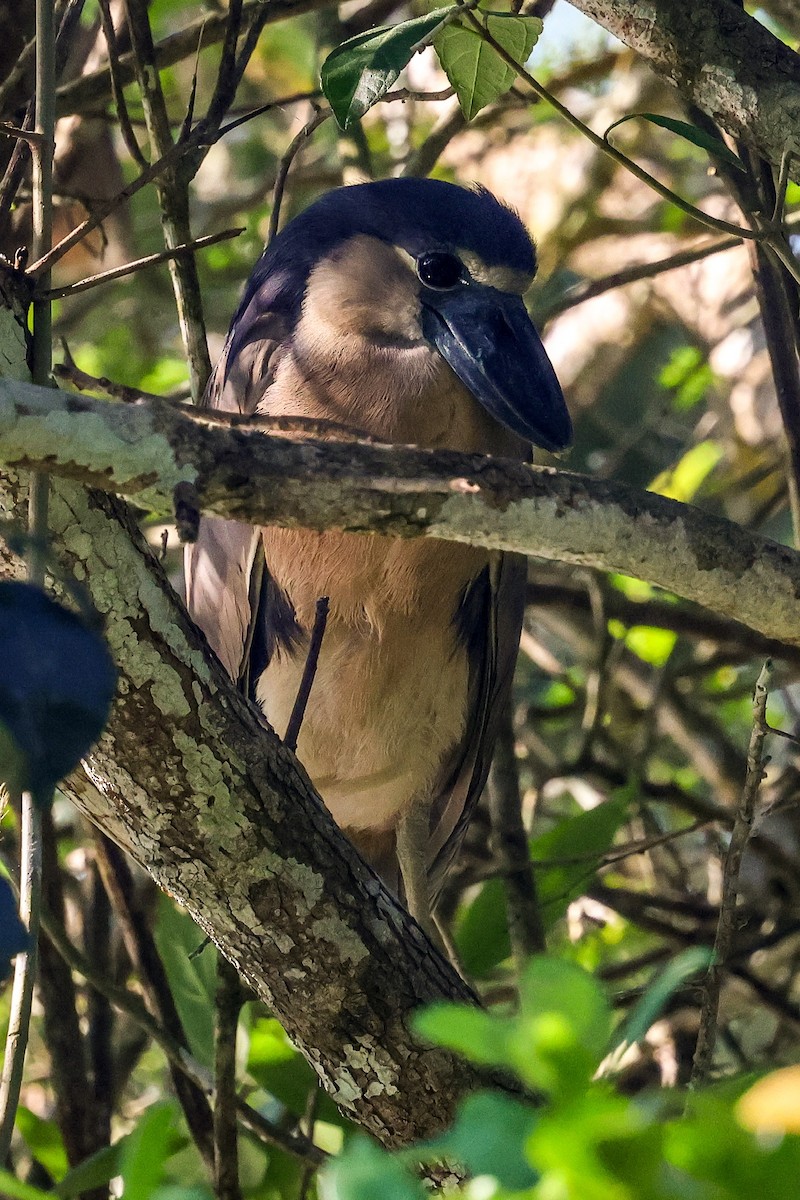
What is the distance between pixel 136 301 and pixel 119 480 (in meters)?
2.51

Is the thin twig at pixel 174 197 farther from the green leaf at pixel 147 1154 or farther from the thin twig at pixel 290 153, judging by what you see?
the green leaf at pixel 147 1154

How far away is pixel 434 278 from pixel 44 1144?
4.81 feet

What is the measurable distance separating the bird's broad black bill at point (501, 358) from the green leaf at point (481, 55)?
37 cm

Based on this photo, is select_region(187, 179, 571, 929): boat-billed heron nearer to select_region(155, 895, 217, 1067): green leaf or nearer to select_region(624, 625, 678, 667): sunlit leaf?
select_region(155, 895, 217, 1067): green leaf

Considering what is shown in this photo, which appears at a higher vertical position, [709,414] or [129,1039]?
[709,414]

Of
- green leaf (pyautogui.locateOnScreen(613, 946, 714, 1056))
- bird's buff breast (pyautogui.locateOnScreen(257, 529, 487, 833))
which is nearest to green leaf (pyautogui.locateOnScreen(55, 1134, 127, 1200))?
bird's buff breast (pyautogui.locateOnScreen(257, 529, 487, 833))

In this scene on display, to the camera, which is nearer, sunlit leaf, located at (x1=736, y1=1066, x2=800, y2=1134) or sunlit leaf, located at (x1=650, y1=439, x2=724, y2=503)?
sunlit leaf, located at (x1=736, y1=1066, x2=800, y2=1134)

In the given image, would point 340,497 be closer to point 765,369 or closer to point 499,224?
point 499,224

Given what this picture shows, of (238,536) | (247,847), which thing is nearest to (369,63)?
(247,847)

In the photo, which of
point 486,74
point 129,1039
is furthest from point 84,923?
point 486,74

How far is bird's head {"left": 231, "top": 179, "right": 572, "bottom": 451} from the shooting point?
1908 millimetres

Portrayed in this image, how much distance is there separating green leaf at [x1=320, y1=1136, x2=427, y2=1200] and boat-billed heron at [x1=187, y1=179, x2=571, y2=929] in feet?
4.54

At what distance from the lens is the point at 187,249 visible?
1.25 metres

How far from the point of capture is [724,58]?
1.32 m
